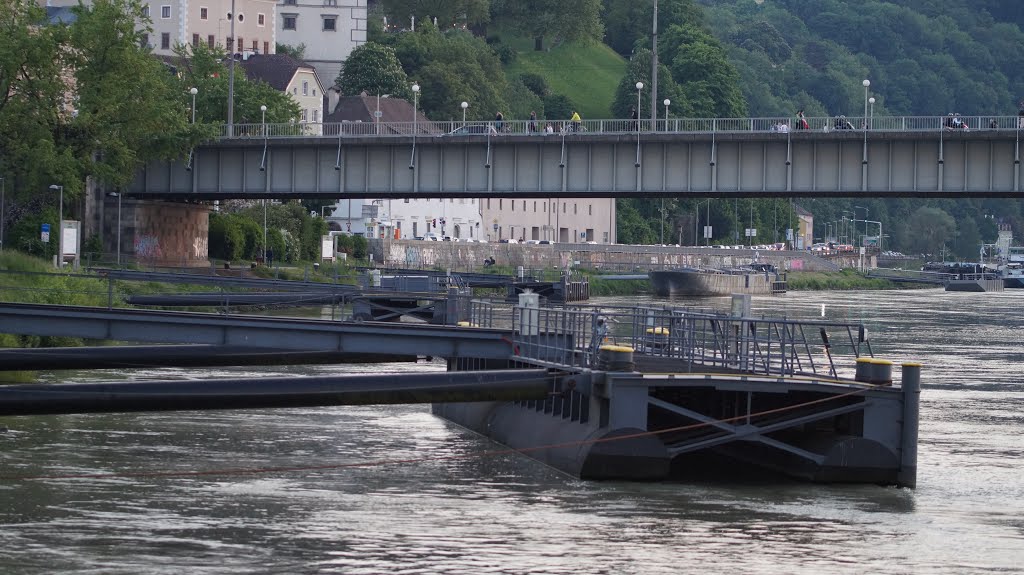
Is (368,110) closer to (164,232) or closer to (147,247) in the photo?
(164,232)

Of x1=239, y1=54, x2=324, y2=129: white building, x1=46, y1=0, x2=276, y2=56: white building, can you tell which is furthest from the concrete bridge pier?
x1=46, y1=0, x2=276, y2=56: white building

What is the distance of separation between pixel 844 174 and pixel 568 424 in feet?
142

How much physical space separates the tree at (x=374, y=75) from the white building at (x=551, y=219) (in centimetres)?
1750

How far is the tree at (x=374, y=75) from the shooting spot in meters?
167

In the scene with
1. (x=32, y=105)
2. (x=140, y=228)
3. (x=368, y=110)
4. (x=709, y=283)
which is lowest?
(x=709, y=283)

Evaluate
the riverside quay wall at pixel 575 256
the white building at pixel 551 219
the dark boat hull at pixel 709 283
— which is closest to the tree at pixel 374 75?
the white building at pixel 551 219

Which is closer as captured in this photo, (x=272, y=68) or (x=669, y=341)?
(x=669, y=341)

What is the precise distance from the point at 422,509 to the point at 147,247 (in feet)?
213

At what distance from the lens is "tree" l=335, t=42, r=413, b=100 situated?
167375 mm

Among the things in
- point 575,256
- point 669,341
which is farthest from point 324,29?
point 669,341

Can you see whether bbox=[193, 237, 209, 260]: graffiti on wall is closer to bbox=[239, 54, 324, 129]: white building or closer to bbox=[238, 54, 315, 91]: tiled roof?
bbox=[239, 54, 324, 129]: white building

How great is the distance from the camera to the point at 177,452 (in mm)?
31922

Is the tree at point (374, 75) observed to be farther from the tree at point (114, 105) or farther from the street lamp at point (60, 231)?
the street lamp at point (60, 231)

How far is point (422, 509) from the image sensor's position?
2616 centimetres
